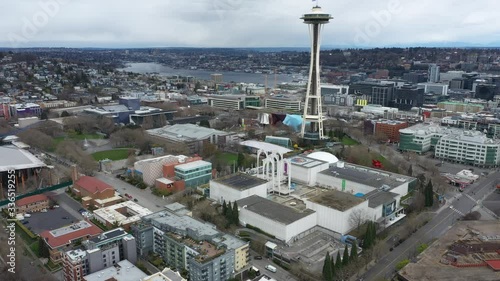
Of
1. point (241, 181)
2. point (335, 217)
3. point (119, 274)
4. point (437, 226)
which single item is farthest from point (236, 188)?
point (437, 226)

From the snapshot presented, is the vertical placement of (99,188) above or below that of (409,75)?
A: below

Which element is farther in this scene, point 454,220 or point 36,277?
point 454,220

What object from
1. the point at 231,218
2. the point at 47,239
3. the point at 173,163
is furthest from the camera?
the point at 173,163

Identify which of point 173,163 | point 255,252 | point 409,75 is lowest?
point 255,252

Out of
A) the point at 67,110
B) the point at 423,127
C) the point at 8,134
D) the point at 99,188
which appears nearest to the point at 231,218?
the point at 99,188

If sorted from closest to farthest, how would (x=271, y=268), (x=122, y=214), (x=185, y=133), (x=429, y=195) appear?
(x=271, y=268)
(x=122, y=214)
(x=429, y=195)
(x=185, y=133)

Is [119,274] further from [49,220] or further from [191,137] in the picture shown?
[191,137]

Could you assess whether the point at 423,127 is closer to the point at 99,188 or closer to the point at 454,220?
the point at 454,220
